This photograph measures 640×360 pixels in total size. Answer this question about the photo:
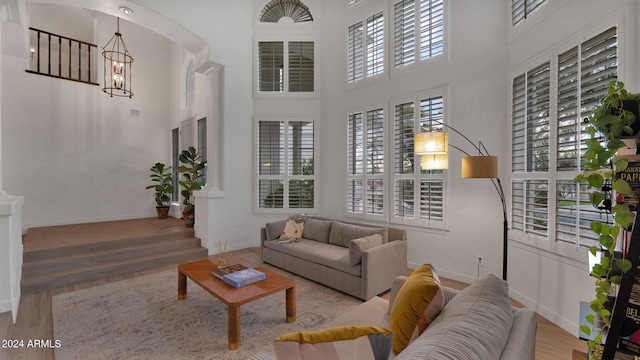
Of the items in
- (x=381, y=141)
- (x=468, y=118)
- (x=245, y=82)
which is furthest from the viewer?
(x=245, y=82)

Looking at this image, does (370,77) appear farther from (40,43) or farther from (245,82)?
(40,43)

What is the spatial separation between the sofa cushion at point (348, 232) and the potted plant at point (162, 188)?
14.2 feet

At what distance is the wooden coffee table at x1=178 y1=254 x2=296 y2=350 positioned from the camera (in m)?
2.46

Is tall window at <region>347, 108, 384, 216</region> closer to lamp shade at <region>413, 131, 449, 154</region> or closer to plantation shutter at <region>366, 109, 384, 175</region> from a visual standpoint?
plantation shutter at <region>366, 109, 384, 175</region>

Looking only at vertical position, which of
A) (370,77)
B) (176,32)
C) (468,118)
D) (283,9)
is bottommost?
(468,118)

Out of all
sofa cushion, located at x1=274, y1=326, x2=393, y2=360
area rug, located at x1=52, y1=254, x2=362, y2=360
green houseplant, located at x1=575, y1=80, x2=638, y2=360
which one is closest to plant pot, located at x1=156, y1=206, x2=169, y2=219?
area rug, located at x1=52, y1=254, x2=362, y2=360

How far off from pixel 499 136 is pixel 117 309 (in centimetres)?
479

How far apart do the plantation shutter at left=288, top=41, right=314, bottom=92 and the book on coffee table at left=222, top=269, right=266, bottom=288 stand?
13.0ft

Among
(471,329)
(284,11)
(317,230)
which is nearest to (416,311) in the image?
(471,329)

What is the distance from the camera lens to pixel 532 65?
3.07 m

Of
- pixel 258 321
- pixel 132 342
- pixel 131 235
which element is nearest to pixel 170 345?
pixel 132 342

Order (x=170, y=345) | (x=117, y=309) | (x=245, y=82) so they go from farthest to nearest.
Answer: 1. (x=245, y=82)
2. (x=117, y=309)
3. (x=170, y=345)

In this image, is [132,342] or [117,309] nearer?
[132,342]

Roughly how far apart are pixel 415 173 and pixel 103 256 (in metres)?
4.80
